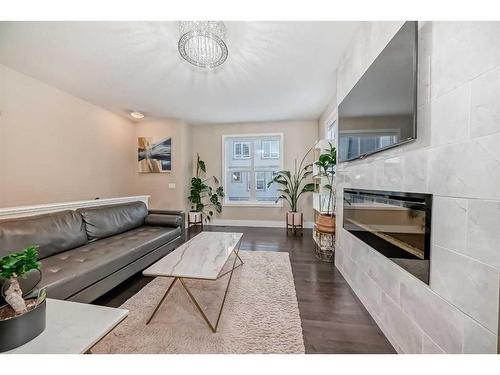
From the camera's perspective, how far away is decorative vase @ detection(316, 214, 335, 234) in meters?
2.77

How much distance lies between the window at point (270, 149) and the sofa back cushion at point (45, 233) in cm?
388

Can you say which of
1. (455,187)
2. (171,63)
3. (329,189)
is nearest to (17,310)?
(455,187)

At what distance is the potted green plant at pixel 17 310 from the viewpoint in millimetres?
742

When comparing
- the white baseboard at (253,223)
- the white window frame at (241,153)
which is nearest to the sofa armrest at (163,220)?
the white baseboard at (253,223)

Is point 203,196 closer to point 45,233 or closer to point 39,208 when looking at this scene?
point 39,208

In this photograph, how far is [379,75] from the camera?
153cm

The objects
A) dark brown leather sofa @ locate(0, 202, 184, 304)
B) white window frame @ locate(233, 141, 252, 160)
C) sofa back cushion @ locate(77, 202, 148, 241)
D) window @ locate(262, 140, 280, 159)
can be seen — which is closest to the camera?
dark brown leather sofa @ locate(0, 202, 184, 304)

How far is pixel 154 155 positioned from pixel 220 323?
4.36 m

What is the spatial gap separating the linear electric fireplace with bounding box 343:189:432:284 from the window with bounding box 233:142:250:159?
141 inches

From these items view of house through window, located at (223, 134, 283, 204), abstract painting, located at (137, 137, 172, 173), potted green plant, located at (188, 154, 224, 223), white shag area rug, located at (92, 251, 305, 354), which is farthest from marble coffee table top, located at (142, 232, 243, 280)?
abstract painting, located at (137, 137, 172, 173)

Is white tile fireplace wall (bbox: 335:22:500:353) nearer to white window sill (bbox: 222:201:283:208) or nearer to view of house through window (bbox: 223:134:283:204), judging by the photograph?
white window sill (bbox: 222:201:283:208)

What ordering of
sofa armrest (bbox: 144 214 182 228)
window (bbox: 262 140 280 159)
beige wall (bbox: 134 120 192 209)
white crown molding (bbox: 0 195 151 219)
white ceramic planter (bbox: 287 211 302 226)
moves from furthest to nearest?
1. window (bbox: 262 140 280 159)
2. beige wall (bbox: 134 120 192 209)
3. white ceramic planter (bbox: 287 211 302 226)
4. sofa armrest (bbox: 144 214 182 228)
5. white crown molding (bbox: 0 195 151 219)

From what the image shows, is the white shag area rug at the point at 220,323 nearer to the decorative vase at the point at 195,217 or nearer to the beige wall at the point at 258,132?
the decorative vase at the point at 195,217
